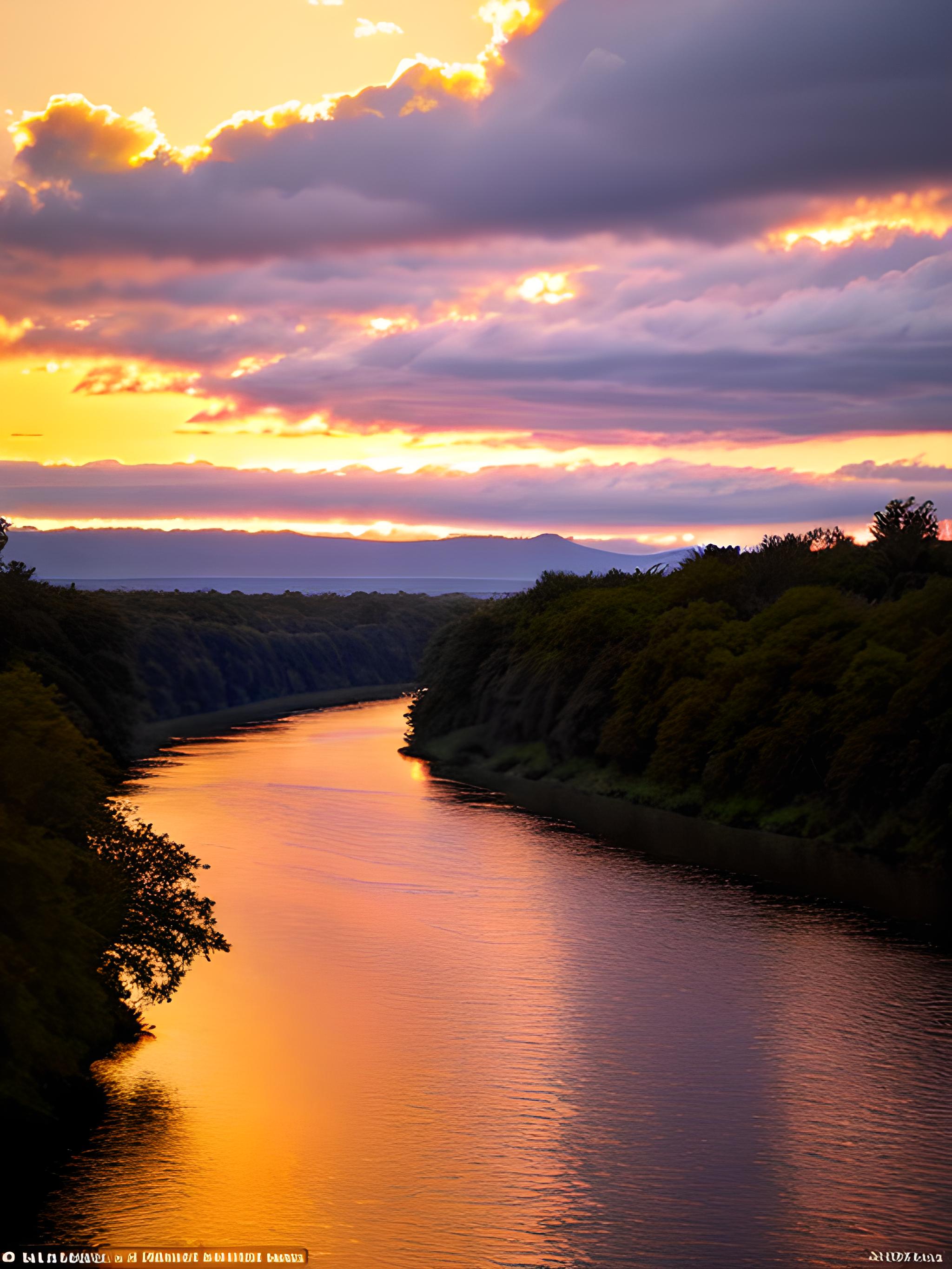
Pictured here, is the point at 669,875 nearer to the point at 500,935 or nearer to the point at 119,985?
the point at 500,935

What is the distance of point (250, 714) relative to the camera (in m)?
135

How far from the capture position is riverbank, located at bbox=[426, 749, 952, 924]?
169 ft

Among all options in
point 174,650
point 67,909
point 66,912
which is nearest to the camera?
point 66,912

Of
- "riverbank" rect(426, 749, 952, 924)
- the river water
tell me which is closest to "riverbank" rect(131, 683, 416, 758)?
"riverbank" rect(426, 749, 952, 924)

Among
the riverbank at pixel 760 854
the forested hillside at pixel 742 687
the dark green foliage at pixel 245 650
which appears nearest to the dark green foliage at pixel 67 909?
the riverbank at pixel 760 854

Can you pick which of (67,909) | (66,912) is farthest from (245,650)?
(66,912)

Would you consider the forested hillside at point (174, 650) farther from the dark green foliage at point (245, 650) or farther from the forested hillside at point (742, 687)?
the forested hillside at point (742, 687)

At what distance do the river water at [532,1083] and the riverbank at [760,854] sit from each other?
2.65 meters

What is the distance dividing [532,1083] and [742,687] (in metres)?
42.0

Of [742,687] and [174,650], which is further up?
[742,687]

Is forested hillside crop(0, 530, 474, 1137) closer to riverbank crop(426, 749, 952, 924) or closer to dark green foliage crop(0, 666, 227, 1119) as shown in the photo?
dark green foliage crop(0, 666, 227, 1119)

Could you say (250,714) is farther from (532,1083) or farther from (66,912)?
(66,912)

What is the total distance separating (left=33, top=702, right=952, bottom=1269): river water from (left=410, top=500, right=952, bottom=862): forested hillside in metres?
10.7

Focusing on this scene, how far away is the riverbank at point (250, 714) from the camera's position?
4299 inches
